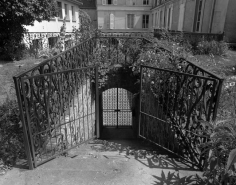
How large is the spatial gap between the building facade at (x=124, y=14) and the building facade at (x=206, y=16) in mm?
13669

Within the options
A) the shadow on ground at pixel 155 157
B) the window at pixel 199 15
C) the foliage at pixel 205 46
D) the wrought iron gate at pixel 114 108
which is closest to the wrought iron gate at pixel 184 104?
the shadow on ground at pixel 155 157

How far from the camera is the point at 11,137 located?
3.14 metres

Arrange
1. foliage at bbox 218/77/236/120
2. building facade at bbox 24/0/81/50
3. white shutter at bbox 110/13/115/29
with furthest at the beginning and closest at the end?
white shutter at bbox 110/13/115/29
building facade at bbox 24/0/81/50
foliage at bbox 218/77/236/120

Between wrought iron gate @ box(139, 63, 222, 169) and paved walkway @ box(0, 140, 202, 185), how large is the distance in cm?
33

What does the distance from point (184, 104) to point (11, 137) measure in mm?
2814

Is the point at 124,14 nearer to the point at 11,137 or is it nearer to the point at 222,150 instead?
the point at 11,137

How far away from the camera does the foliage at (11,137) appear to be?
294 centimetres

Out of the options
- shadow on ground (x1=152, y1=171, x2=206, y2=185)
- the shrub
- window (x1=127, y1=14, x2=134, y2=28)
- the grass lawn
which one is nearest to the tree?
the grass lawn

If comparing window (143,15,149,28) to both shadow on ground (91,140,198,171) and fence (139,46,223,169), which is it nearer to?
fence (139,46,223,169)

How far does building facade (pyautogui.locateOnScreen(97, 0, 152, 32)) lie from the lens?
3194cm

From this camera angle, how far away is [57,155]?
312 cm

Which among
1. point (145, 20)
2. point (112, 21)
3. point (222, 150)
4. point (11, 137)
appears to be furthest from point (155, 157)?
point (145, 20)

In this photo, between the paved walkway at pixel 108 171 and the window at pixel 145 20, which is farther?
the window at pixel 145 20

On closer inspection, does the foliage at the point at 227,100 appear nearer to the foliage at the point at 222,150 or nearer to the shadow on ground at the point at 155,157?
the shadow on ground at the point at 155,157
